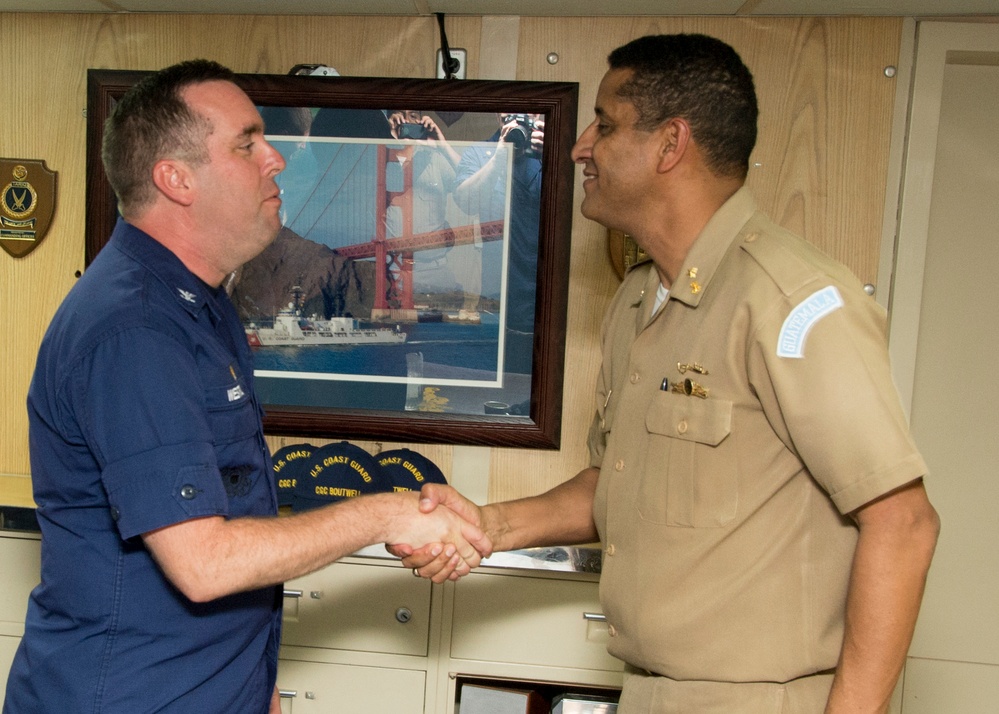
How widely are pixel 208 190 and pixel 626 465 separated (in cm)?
93

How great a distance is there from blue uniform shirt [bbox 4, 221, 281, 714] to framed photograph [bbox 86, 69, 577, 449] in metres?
1.04

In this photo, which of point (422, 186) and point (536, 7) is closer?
point (536, 7)

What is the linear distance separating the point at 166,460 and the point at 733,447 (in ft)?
2.97

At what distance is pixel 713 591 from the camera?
1.47 meters

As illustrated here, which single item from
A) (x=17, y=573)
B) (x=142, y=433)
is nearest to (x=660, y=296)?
(x=142, y=433)

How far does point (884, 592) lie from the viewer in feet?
4.23

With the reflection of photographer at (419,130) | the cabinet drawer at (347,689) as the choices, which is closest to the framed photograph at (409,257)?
the reflection of photographer at (419,130)

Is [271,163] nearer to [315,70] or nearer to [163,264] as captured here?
[163,264]

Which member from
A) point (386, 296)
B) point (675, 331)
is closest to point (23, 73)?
point (386, 296)

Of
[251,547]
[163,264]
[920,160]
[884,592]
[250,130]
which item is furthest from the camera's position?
[920,160]

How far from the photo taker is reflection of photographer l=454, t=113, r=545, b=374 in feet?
8.43

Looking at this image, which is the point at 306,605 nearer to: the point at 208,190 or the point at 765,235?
the point at 208,190

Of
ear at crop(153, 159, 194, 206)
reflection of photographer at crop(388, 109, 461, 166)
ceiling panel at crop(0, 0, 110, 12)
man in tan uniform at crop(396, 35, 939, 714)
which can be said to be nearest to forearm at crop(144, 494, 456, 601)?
man in tan uniform at crop(396, 35, 939, 714)

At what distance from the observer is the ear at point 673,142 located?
1.60 m
